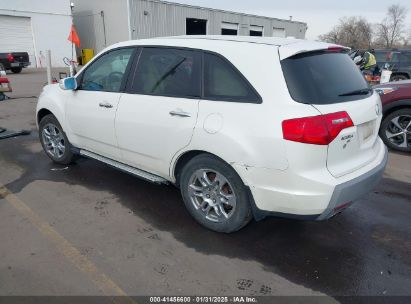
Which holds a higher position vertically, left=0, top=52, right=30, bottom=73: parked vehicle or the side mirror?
the side mirror

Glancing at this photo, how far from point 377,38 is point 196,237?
83.1 m

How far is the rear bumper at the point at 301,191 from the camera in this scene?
2.71 meters

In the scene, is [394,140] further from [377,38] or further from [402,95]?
[377,38]

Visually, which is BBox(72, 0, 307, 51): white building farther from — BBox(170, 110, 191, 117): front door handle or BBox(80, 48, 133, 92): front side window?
BBox(170, 110, 191, 117): front door handle

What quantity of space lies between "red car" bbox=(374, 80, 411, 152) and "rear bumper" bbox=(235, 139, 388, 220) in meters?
3.74

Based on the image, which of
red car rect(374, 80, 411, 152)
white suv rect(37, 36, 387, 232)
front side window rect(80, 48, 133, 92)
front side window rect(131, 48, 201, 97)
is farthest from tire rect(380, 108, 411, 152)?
front side window rect(80, 48, 133, 92)

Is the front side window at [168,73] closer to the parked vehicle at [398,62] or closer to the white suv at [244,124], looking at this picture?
the white suv at [244,124]

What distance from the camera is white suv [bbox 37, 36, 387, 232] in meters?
2.73

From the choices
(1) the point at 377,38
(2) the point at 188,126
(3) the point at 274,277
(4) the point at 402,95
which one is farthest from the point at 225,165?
(1) the point at 377,38

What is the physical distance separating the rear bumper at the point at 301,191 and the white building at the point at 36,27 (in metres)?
27.0

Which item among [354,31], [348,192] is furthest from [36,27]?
[354,31]

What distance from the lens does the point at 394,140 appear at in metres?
6.35

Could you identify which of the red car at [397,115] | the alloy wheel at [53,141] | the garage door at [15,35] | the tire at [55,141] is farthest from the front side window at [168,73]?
the garage door at [15,35]

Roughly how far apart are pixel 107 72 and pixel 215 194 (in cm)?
204
